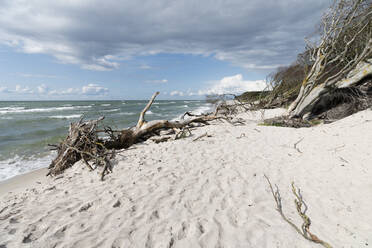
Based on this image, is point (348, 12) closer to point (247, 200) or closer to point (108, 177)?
point (247, 200)

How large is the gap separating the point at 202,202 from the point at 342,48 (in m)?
10.4

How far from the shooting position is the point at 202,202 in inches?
114

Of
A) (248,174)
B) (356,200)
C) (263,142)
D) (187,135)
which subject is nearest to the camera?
(356,200)

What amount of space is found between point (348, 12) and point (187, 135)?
873 centimetres

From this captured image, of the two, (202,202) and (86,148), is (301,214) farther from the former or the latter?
(86,148)

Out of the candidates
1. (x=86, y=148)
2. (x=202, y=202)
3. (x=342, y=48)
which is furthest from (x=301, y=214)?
(x=342, y=48)

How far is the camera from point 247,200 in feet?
9.64

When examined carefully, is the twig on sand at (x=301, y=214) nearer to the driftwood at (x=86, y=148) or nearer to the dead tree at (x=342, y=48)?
the driftwood at (x=86, y=148)

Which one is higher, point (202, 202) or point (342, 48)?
point (342, 48)

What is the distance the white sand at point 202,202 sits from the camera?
221 centimetres

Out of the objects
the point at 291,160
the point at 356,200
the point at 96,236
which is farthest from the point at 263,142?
the point at 96,236

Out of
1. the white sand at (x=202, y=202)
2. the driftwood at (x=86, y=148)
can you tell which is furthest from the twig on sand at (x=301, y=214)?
the driftwood at (x=86, y=148)

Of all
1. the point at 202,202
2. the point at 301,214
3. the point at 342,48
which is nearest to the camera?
the point at 301,214

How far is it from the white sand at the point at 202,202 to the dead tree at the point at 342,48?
3.76 m
